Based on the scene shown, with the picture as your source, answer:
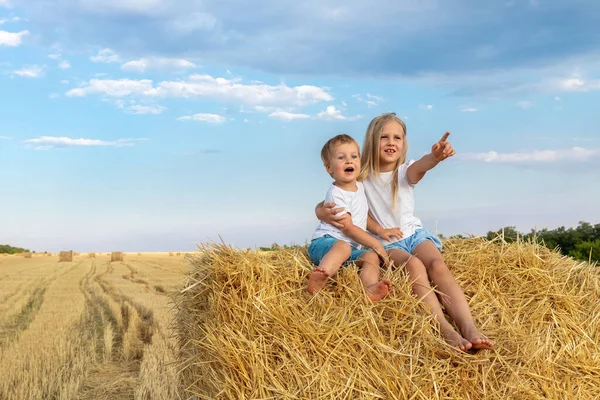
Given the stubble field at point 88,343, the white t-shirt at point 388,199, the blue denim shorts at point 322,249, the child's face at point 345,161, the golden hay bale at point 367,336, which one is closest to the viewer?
the golden hay bale at point 367,336

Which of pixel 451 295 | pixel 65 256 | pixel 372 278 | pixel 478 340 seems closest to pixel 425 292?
pixel 451 295

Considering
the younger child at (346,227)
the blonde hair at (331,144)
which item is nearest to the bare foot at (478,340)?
the younger child at (346,227)

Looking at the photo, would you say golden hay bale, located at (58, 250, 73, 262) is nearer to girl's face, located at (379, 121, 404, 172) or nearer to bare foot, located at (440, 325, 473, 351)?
girl's face, located at (379, 121, 404, 172)

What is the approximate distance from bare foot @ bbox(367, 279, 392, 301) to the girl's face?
108 cm

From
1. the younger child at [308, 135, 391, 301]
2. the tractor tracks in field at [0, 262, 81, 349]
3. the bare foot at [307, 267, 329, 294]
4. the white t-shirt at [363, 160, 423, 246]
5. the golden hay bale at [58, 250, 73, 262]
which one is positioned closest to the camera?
the bare foot at [307, 267, 329, 294]

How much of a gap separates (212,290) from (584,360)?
2.07 m

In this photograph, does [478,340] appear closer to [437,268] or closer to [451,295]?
[451,295]

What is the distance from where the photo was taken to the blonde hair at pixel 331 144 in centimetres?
389

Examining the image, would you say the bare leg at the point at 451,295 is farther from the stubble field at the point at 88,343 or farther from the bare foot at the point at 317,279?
the stubble field at the point at 88,343

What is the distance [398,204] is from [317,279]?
3.23ft

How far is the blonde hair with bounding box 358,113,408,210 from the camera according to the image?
4.13m

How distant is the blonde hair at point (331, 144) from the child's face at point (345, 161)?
1.0 inches

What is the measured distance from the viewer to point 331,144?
3.92 m

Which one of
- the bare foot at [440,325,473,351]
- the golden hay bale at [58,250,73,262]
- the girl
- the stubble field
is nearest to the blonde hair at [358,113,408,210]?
the girl
